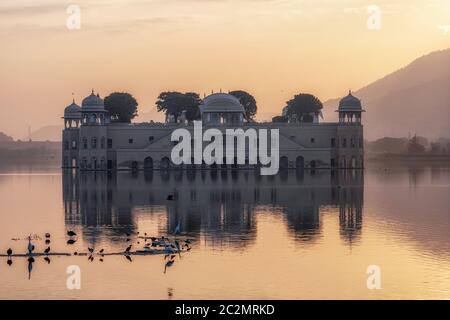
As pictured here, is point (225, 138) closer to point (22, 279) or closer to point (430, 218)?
point (430, 218)

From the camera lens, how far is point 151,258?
125 feet

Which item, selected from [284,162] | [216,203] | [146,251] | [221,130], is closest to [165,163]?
[221,130]

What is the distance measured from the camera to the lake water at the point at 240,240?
106 ft

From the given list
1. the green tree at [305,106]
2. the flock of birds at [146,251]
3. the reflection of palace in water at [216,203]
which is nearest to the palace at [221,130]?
the green tree at [305,106]

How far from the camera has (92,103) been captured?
124500mm

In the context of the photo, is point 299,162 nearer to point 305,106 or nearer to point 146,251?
point 305,106

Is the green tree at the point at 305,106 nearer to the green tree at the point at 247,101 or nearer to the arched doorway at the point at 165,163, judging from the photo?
the green tree at the point at 247,101

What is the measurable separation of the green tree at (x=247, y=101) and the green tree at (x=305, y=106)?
650 cm

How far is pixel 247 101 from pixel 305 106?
9647 millimetres

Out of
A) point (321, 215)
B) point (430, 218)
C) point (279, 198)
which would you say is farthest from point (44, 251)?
point (279, 198)

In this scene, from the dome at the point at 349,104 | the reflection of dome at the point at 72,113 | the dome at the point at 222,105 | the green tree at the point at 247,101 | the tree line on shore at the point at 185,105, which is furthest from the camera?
the green tree at the point at 247,101
